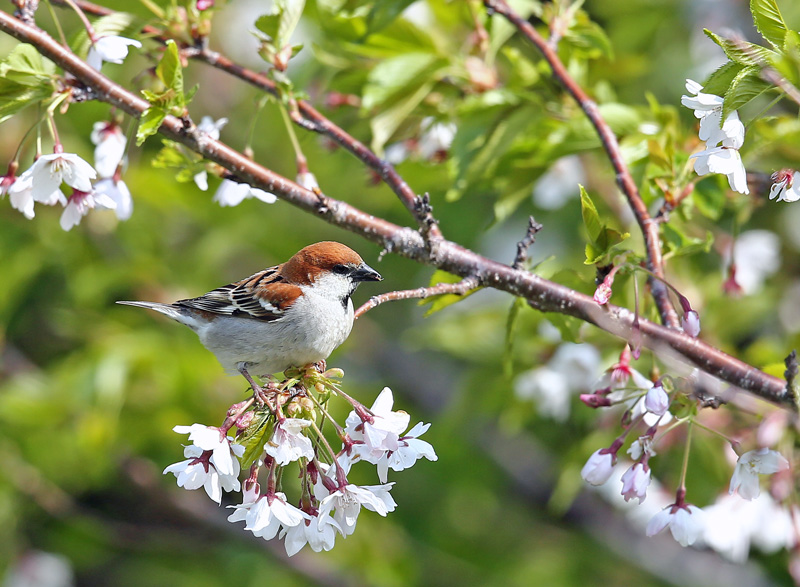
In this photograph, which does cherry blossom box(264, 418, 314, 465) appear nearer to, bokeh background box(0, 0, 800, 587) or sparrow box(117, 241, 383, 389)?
sparrow box(117, 241, 383, 389)

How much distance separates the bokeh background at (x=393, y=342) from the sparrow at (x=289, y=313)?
618 millimetres

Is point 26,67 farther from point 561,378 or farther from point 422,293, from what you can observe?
point 561,378

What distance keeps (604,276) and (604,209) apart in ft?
7.90

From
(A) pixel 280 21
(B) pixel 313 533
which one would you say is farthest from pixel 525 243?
(A) pixel 280 21

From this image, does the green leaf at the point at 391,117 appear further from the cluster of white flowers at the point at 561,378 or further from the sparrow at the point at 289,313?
the cluster of white flowers at the point at 561,378

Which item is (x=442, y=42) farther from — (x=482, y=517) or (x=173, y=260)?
(x=482, y=517)

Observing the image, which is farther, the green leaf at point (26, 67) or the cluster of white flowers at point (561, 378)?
the cluster of white flowers at point (561, 378)

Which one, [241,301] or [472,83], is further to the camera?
[472,83]

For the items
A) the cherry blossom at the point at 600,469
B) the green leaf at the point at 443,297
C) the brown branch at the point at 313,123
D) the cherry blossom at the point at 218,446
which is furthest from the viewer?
the brown branch at the point at 313,123

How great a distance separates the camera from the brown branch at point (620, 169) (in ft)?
8.13

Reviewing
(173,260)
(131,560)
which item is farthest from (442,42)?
(131,560)

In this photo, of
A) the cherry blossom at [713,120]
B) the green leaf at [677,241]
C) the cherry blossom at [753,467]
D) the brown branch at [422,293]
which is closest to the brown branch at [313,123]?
the brown branch at [422,293]

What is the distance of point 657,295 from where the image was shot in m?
2.53

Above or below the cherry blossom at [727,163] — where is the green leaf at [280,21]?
below
